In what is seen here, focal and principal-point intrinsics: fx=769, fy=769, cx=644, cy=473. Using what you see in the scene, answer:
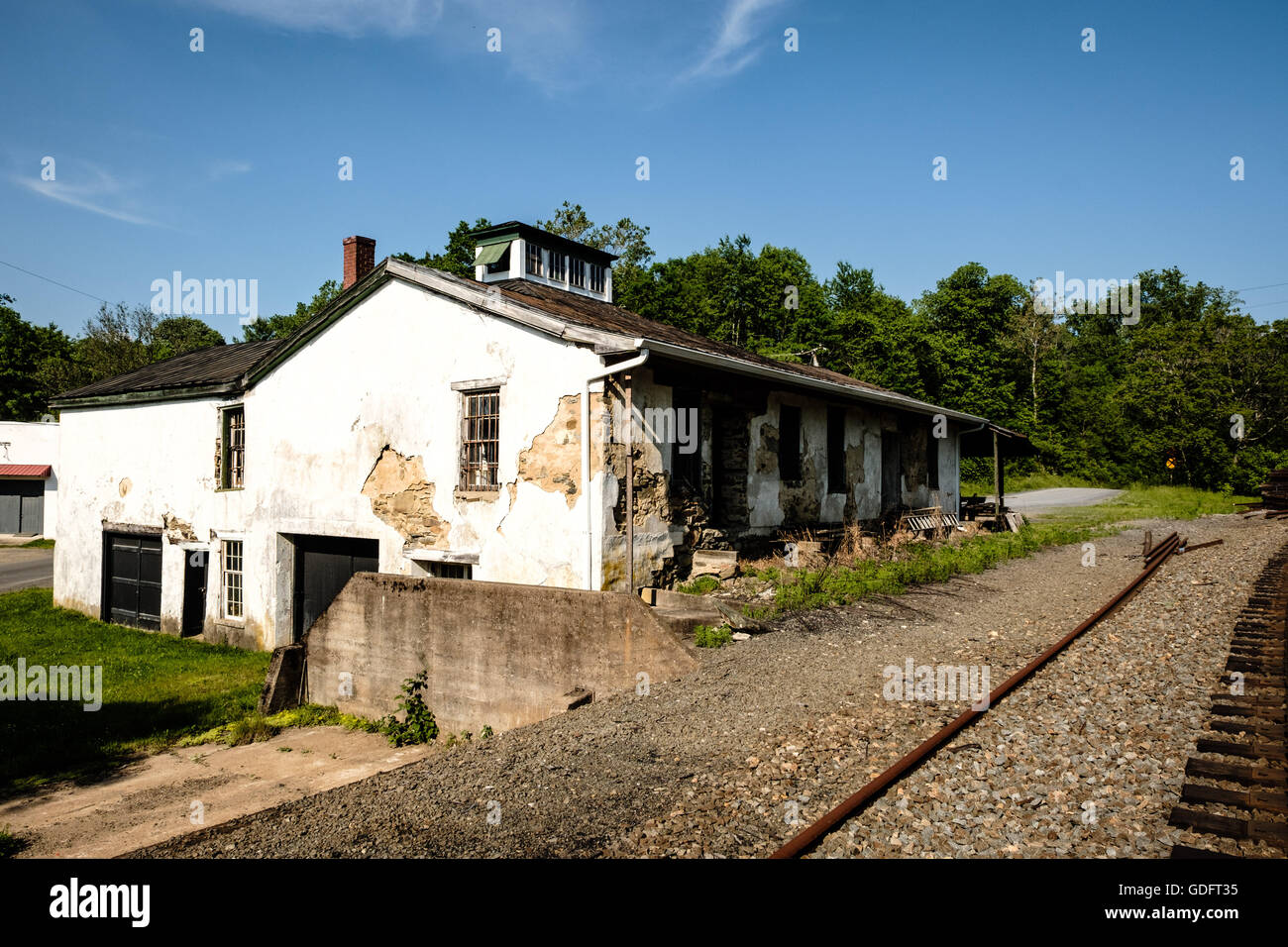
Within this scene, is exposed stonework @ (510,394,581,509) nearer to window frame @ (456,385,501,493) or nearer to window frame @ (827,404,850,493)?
window frame @ (456,385,501,493)

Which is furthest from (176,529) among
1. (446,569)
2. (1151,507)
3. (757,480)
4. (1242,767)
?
(1151,507)

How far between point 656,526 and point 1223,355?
4194cm

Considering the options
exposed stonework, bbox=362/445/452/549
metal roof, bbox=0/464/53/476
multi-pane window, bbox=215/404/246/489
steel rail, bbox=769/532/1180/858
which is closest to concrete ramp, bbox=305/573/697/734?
exposed stonework, bbox=362/445/452/549

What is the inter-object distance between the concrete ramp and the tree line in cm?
2640

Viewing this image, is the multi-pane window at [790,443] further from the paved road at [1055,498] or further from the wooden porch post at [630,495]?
the paved road at [1055,498]

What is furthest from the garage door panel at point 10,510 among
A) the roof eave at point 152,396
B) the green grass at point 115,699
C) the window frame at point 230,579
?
the window frame at point 230,579

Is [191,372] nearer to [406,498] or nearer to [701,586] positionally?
[406,498]

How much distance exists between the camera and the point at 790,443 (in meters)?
14.3

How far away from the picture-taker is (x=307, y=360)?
14.4 m

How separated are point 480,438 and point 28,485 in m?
34.3

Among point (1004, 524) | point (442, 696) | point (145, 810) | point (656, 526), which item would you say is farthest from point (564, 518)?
point (1004, 524)

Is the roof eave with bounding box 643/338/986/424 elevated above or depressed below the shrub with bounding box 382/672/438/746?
above

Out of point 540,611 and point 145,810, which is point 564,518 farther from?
point 145,810

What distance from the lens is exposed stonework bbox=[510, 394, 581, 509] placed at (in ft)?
34.1
